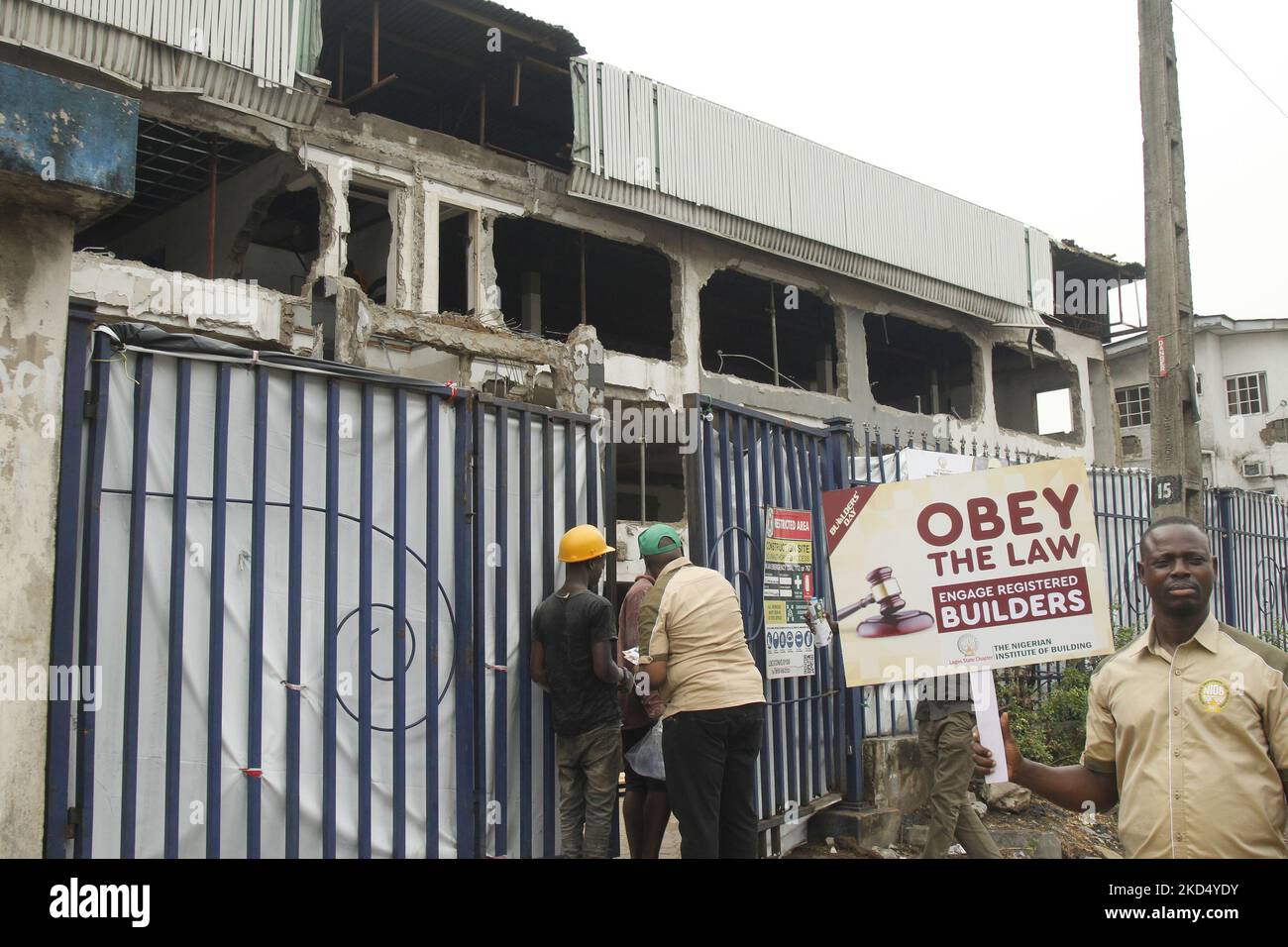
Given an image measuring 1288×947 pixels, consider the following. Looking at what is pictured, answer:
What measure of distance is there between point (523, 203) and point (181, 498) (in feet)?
45.1

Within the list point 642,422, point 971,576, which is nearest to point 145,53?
point 642,422

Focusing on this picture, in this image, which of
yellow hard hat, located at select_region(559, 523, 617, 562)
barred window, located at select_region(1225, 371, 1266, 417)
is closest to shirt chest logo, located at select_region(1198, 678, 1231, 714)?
yellow hard hat, located at select_region(559, 523, 617, 562)

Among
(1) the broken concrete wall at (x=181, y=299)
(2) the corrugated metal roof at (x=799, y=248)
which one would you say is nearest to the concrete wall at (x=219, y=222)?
(1) the broken concrete wall at (x=181, y=299)

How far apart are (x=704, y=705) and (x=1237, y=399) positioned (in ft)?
103

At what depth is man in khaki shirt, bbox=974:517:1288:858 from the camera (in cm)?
296

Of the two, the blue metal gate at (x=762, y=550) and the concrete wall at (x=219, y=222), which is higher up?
the concrete wall at (x=219, y=222)

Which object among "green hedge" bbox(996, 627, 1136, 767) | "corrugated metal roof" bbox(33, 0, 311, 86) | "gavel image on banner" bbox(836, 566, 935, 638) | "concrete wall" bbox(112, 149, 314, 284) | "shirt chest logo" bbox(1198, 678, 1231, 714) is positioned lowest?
"green hedge" bbox(996, 627, 1136, 767)

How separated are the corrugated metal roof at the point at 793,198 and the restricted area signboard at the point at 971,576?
1242 centimetres

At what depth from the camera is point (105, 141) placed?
3.93m

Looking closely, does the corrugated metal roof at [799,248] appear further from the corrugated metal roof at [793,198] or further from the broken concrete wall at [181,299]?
the broken concrete wall at [181,299]

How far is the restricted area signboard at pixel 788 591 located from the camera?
7000 millimetres

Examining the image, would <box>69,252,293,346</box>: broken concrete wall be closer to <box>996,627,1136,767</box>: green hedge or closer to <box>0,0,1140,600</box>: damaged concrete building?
<box>0,0,1140,600</box>: damaged concrete building

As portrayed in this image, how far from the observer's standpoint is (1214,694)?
304 cm

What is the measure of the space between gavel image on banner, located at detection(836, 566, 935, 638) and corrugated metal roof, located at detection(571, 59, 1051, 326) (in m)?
12.5
